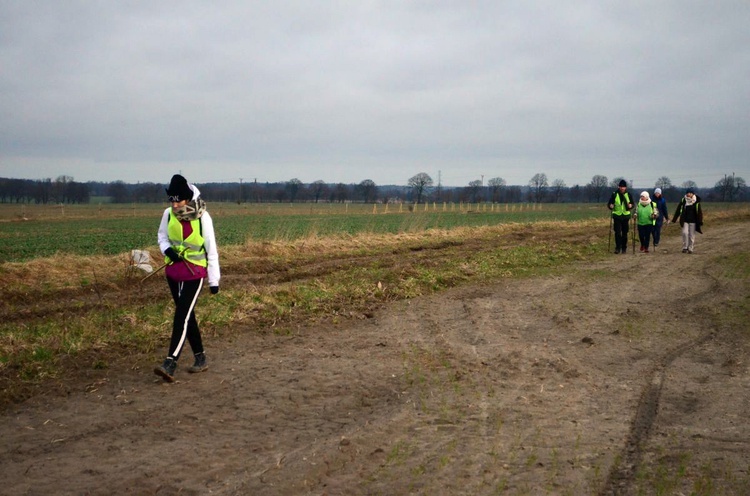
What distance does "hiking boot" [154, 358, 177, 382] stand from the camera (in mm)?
6369

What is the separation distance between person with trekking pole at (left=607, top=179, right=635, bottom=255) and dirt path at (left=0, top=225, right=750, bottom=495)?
9.21 m

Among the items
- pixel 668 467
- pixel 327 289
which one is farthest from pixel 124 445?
pixel 327 289

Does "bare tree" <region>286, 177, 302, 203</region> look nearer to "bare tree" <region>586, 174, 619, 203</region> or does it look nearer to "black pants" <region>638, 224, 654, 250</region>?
"bare tree" <region>586, 174, 619, 203</region>

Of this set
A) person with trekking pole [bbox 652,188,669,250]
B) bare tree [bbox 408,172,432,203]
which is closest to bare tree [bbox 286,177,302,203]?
bare tree [bbox 408,172,432,203]

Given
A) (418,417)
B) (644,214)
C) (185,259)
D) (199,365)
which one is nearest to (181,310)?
(185,259)

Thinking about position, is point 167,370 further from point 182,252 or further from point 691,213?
point 691,213

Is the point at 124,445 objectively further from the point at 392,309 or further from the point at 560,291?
the point at 560,291

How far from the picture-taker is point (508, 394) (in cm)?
627

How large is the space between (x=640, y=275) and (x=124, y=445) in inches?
477

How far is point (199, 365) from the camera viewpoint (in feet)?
22.6

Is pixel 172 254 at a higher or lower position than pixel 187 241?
lower

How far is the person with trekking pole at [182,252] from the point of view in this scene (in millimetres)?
6473

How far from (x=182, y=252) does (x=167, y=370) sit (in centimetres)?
121

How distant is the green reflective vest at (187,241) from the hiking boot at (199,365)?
1.06m
